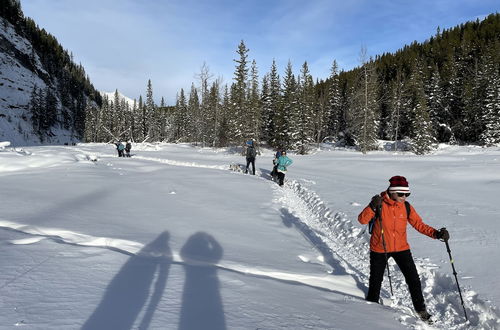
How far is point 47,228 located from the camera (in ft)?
17.0

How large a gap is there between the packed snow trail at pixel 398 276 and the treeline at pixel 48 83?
91469 millimetres

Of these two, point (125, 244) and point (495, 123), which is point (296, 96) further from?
point (125, 244)

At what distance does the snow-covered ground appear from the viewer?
2.96 metres

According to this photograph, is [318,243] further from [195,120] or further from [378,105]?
[195,120]

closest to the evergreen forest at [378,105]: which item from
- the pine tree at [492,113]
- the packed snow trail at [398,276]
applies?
the pine tree at [492,113]

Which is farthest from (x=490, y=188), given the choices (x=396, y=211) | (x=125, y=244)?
(x=125, y=244)

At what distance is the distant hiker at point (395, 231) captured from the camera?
3.96 m

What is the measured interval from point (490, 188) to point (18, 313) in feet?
46.2

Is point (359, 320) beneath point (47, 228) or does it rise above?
beneath

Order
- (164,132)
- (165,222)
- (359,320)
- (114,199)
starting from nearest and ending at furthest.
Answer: (359,320)
(165,222)
(114,199)
(164,132)

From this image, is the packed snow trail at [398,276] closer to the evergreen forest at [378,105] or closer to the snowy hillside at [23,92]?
the evergreen forest at [378,105]

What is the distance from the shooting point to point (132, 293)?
3230 millimetres

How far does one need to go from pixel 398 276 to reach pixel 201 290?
363 centimetres

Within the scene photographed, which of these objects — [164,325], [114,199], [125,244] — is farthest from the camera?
[114,199]
